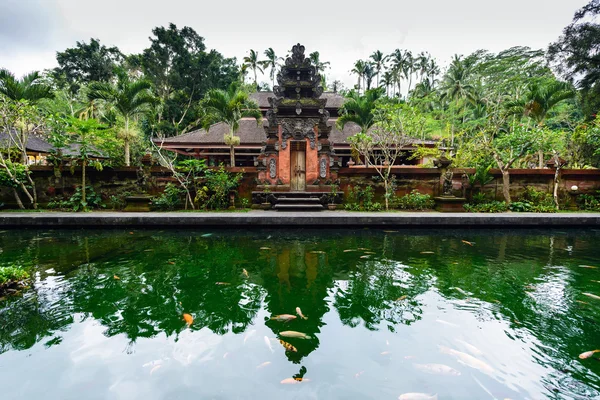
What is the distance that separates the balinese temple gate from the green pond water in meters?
6.59

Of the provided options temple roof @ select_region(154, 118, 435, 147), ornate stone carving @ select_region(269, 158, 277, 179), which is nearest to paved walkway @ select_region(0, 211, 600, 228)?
ornate stone carving @ select_region(269, 158, 277, 179)

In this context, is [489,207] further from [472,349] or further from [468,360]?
[468,360]

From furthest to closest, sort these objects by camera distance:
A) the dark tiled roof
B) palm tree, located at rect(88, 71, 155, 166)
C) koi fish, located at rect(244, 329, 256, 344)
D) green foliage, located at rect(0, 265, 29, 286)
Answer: the dark tiled roof
palm tree, located at rect(88, 71, 155, 166)
green foliage, located at rect(0, 265, 29, 286)
koi fish, located at rect(244, 329, 256, 344)

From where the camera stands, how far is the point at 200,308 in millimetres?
3133

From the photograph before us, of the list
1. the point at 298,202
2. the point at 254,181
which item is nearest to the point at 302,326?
the point at 298,202

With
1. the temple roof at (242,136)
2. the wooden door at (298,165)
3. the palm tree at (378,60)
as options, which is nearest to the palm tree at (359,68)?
the palm tree at (378,60)

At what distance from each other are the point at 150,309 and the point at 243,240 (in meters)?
3.42

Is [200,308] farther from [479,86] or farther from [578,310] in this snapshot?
[479,86]

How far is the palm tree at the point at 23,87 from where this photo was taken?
33.0 feet

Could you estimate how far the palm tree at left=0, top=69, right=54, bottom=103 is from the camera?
10055mm

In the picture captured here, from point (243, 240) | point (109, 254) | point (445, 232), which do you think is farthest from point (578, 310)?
point (109, 254)

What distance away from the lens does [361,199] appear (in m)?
10.8

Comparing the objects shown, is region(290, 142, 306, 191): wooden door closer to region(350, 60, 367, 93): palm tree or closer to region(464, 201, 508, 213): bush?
region(464, 201, 508, 213): bush

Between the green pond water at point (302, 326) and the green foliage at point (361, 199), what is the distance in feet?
16.4
